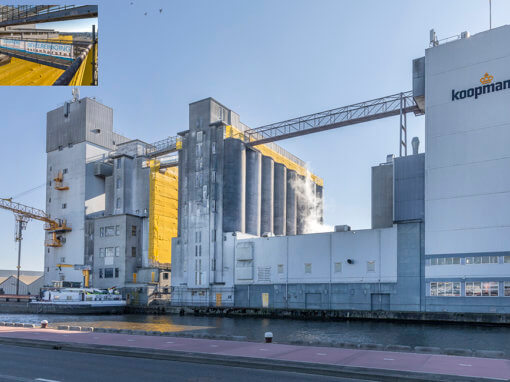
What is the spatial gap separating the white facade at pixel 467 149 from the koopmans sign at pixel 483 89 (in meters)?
0.24

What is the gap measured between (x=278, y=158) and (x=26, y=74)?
85.8 m

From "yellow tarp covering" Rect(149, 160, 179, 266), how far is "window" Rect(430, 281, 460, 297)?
2126 inches

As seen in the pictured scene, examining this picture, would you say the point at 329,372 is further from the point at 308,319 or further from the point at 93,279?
the point at 93,279

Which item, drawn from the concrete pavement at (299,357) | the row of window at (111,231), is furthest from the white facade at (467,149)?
Answer: the row of window at (111,231)

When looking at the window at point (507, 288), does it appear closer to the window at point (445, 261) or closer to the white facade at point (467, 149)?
the white facade at point (467, 149)

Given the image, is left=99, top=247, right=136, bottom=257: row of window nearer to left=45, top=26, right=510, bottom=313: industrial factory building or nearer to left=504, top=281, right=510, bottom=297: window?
left=45, top=26, right=510, bottom=313: industrial factory building

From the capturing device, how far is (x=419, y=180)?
60281 millimetres

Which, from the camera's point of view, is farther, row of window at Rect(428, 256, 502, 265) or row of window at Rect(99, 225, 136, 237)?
row of window at Rect(99, 225, 136, 237)

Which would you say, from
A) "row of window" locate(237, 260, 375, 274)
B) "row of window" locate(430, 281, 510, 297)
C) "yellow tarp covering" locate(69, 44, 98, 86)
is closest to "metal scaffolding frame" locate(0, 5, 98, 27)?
"yellow tarp covering" locate(69, 44, 98, 86)

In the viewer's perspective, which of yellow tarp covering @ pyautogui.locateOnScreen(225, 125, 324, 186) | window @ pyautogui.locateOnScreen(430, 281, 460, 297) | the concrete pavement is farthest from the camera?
yellow tarp covering @ pyautogui.locateOnScreen(225, 125, 324, 186)

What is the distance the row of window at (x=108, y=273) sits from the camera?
9277 centimetres

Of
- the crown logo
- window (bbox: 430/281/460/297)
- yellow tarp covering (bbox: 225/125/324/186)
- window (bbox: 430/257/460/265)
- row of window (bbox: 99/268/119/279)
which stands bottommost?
row of window (bbox: 99/268/119/279)

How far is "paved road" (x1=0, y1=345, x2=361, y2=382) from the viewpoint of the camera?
17.4 meters

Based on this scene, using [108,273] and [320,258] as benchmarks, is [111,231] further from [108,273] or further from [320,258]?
[320,258]
